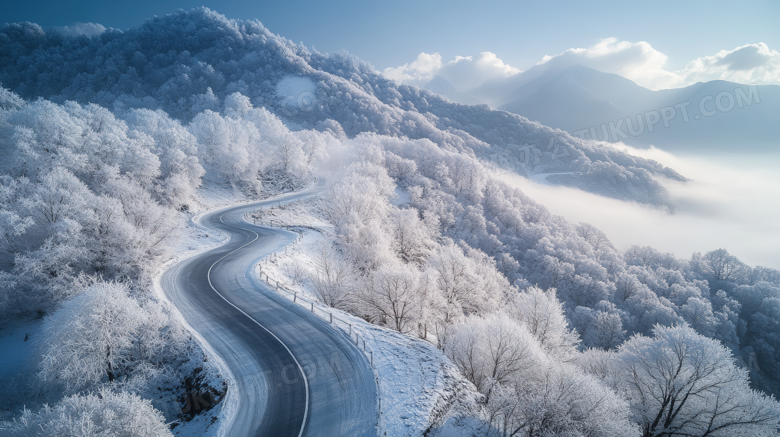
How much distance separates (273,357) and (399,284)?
45.7ft

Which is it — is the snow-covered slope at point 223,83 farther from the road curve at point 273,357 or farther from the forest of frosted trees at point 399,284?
the road curve at point 273,357

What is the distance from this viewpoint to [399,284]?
1137 inches

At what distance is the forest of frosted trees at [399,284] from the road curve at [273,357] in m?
2.52

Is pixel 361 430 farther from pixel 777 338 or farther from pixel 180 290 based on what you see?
pixel 777 338

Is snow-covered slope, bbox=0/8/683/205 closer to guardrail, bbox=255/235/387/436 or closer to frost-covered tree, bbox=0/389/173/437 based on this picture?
guardrail, bbox=255/235/387/436

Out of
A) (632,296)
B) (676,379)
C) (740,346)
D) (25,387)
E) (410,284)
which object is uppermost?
(410,284)

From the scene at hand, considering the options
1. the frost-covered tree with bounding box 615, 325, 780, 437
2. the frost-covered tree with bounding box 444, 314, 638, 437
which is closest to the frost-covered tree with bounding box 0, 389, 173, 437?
the frost-covered tree with bounding box 444, 314, 638, 437

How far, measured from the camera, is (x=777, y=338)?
48812mm

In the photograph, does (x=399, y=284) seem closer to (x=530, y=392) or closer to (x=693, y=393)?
(x=530, y=392)

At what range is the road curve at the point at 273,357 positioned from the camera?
13.8 meters

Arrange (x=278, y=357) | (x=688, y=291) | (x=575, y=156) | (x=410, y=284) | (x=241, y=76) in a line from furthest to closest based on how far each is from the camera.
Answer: (x=575, y=156) → (x=241, y=76) → (x=688, y=291) → (x=410, y=284) → (x=278, y=357)

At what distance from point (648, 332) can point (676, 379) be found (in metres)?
35.5

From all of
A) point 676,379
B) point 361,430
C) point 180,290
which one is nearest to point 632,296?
point 676,379

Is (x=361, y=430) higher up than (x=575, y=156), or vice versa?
(x=575, y=156)
